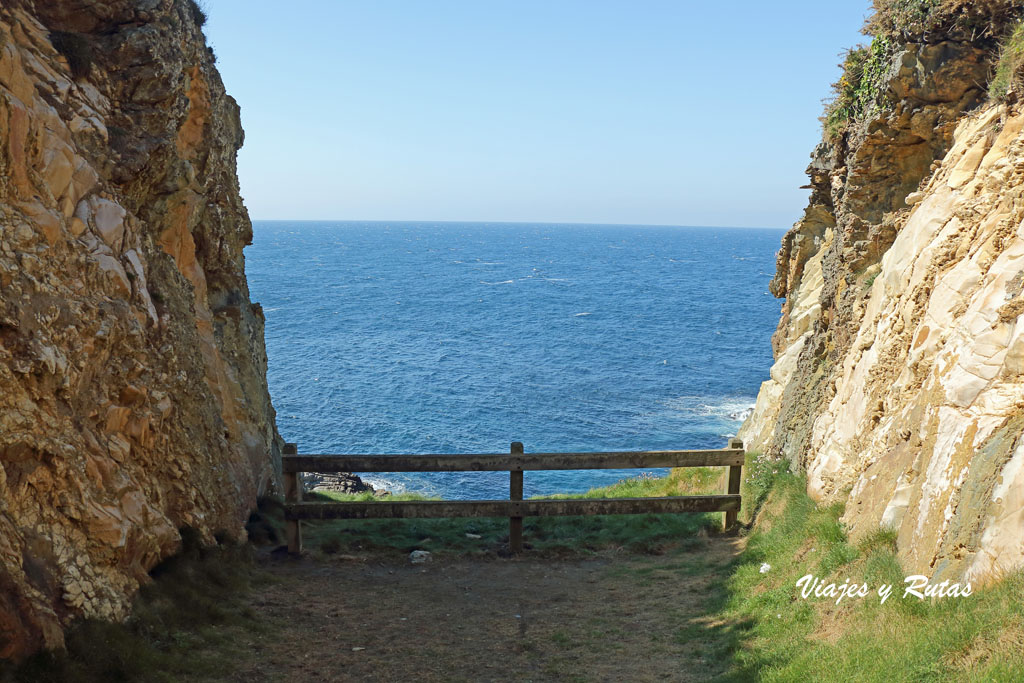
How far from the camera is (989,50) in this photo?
10.7 metres

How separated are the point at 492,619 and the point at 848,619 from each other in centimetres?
408

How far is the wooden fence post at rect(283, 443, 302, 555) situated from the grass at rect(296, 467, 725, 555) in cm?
48

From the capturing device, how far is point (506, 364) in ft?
197

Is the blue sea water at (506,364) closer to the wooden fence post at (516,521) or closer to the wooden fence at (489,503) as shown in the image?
the wooden fence post at (516,521)

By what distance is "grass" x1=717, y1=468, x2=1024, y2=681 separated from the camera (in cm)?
518

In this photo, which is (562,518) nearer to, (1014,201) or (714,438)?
(1014,201)

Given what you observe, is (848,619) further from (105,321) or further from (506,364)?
(506,364)

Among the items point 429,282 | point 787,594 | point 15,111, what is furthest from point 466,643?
point 429,282

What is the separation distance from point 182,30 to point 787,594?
11.4m

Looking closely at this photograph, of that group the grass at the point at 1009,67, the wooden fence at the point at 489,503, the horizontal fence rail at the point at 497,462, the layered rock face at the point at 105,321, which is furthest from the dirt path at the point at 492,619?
the grass at the point at 1009,67

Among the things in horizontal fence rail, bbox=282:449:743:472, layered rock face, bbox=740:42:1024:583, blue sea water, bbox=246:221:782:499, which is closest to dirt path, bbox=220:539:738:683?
horizontal fence rail, bbox=282:449:743:472

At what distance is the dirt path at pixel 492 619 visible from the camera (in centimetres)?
777

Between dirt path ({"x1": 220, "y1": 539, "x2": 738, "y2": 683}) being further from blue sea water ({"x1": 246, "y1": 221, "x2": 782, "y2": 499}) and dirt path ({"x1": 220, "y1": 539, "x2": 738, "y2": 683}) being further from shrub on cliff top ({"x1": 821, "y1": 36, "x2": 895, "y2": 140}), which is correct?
blue sea water ({"x1": 246, "y1": 221, "x2": 782, "y2": 499})

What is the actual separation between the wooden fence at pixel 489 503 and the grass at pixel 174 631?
121 cm
